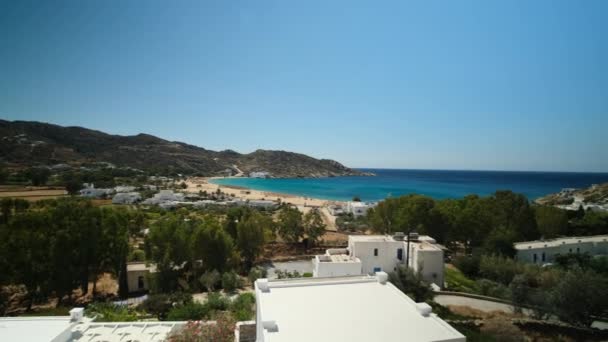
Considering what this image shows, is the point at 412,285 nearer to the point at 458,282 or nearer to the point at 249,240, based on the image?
the point at 458,282

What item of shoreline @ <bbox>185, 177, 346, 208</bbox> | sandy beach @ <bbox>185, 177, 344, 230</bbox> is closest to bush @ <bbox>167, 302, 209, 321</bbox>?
sandy beach @ <bbox>185, 177, 344, 230</bbox>

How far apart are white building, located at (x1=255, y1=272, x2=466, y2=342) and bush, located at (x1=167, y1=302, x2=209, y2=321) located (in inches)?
163

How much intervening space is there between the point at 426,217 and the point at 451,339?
846 inches

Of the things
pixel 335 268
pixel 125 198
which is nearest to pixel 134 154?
pixel 125 198

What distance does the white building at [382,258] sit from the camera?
17953 millimetres

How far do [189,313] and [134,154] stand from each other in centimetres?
10785

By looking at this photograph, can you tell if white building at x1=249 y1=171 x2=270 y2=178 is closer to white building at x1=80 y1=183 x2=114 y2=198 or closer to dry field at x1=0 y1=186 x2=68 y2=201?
white building at x1=80 y1=183 x2=114 y2=198

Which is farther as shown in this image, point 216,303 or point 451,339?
point 216,303

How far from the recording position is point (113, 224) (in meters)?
16.6

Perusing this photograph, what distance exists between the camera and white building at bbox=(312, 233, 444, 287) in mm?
17953

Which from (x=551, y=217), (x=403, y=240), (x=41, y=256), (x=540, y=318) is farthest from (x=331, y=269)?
(x=551, y=217)

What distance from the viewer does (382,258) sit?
2017 cm

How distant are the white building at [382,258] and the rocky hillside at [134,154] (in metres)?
56.0

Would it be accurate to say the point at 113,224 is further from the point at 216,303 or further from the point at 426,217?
the point at 426,217
